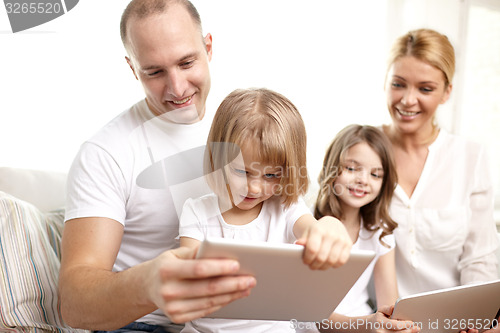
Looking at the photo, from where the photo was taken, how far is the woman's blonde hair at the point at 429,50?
1.77 meters

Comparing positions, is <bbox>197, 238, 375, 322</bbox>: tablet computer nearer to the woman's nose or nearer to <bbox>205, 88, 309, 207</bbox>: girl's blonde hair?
<bbox>205, 88, 309, 207</bbox>: girl's blonde hair

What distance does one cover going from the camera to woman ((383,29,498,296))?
1.78 metres

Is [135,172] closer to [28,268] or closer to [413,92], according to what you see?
[28,268]

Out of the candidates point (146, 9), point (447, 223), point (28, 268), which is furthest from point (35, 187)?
point (447, 223)

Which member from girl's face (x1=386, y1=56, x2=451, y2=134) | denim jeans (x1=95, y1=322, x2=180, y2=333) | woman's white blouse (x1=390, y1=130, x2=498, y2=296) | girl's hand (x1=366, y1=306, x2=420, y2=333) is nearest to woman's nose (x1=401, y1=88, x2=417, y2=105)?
girl's face (x1=386, y1=56, x2=451, y2=134)

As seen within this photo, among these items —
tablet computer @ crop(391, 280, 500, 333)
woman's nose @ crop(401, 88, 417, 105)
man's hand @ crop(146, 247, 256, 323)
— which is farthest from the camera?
woman's nose @ crop(401, 88, 417, 105)

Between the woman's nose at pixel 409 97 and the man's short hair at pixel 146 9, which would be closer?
the man's short hair at pixel 146 9

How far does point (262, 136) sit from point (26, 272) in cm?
75

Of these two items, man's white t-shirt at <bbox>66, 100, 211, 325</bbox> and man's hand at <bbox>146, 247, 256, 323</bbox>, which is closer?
man's hand at <bbox>146, 247, 256, 323</bbox>

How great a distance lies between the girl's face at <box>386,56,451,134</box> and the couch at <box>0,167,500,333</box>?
123cm

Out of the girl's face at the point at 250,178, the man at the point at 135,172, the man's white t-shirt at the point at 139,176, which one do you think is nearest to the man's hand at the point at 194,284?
the man at the point at 135,172

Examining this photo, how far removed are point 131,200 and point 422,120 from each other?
42.9 inches

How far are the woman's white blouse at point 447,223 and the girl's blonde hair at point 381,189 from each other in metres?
0.08

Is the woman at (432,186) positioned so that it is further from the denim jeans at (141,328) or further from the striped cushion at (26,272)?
the striped cushion at (26,272)
